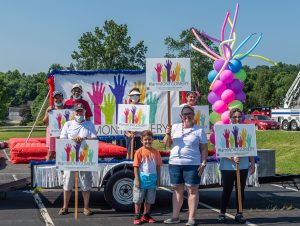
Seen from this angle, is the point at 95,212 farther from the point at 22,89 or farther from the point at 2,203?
the point at 22,89

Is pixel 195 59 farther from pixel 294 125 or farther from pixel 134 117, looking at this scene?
pixel 134 117

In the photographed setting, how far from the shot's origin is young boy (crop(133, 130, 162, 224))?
8.66m

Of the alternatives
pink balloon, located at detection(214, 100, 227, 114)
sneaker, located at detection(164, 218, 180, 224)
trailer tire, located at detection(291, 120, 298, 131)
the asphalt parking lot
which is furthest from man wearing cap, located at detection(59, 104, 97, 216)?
trailer tire, located at detection(291, 120, 298, 131)

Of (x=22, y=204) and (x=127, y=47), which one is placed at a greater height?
(x=127, y=47)

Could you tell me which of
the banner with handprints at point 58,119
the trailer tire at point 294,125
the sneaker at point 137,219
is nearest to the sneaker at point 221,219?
the sneaker at point 137,219

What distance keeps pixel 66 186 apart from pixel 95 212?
759mm

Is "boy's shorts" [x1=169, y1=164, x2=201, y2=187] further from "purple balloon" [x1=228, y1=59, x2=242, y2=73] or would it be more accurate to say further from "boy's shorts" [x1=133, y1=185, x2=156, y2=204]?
"purple balloon" [x1=228, y1=59, x2=242, y2=73]

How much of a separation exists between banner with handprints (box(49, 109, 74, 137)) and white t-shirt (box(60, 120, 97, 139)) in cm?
79

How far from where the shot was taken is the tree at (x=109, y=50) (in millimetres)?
45594

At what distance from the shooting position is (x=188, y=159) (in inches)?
329

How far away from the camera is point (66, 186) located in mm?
9211

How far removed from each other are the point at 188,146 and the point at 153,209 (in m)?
2.17

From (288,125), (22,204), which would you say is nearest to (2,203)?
(22,204)

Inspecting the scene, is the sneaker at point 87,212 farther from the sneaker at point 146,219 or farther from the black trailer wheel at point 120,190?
the sneaker at point 146,219
